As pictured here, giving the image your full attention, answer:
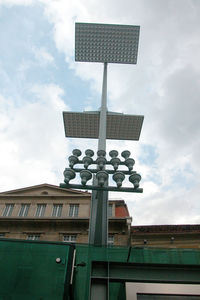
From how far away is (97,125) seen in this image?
18594mm

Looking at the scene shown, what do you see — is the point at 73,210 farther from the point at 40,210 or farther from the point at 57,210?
the point at 40,210

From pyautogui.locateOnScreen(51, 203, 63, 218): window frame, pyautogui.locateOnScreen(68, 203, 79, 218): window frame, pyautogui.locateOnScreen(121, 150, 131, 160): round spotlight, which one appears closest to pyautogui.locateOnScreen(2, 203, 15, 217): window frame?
pyautogui.locateOnScreen(51, 203, 63, 218): window frame

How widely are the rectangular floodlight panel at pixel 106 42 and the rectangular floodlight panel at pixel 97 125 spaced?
593 cm

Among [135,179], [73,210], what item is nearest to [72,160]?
[135,179]

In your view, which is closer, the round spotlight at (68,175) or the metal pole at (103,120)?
the round spotlight at (68,175)

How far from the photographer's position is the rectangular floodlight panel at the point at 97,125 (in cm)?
1784

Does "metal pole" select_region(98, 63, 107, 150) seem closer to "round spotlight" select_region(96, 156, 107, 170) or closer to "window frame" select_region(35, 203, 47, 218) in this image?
"round spotlight" select_region(96, 156, 107, 170)

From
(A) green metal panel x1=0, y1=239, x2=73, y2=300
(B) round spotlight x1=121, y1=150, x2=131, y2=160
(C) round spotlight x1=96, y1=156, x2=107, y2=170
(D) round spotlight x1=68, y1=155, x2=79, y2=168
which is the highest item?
(B) round spotlight x1=121, y1=150, x2=131, y2=160

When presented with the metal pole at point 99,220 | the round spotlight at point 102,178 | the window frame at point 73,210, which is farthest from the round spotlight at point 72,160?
the window frame at point 73,210

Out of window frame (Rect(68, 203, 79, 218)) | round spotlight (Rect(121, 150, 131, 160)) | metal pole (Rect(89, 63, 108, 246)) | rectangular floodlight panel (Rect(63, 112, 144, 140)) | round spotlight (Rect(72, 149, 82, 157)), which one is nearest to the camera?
metal pole (Rect(89, 63, 108, 246))

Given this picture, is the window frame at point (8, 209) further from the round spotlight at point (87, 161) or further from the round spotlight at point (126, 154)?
the round spotlight at point (126, 154)

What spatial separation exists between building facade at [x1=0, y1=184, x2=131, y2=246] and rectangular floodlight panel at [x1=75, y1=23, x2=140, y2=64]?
14423 mm

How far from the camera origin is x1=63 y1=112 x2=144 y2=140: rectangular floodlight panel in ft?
58.5

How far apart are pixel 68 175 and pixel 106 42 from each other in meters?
13.0
